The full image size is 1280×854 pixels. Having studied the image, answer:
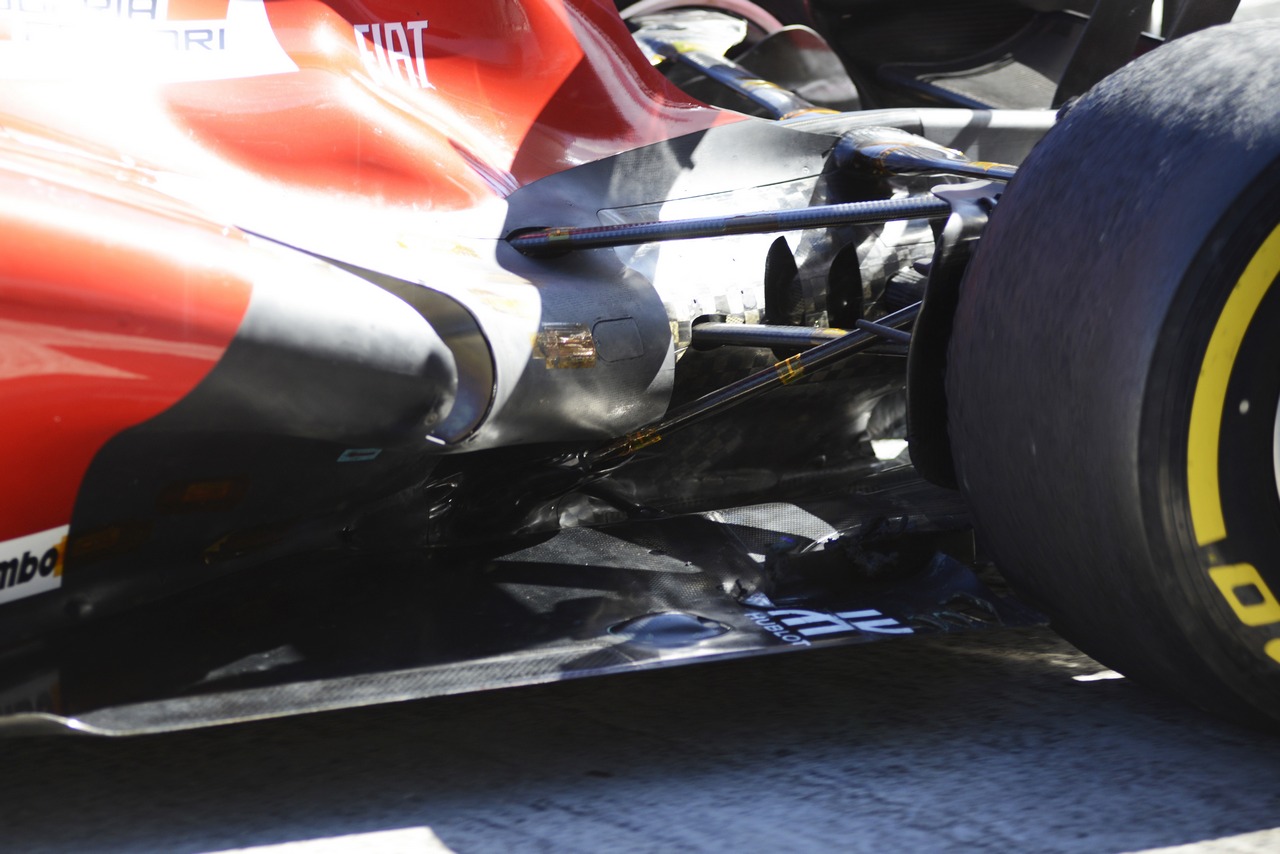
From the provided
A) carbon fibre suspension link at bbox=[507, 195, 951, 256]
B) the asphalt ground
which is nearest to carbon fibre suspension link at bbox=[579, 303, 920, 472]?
carbon fibre suspension link at bbox=[507, 195, 951, 256]

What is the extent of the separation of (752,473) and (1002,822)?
3.21 ft

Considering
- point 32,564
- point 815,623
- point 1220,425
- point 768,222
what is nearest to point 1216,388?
point 1220,425

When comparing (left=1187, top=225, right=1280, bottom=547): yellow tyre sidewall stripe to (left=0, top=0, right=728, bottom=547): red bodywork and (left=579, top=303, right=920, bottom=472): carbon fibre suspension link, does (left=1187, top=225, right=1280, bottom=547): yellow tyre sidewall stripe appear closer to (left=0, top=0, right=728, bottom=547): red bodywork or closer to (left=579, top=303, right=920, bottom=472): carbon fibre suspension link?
(left=579, top=303, right=920, bottom=472): carbon fibre suspension link

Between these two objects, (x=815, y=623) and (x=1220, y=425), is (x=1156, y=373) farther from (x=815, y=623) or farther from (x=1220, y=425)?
(x=815, y=623)

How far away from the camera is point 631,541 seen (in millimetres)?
2045

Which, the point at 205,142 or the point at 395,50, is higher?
the point at 395,50

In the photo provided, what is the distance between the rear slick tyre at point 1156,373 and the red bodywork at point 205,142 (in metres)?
0.84

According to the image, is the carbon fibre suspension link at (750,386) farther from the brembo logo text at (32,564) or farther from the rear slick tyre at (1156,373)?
the brembo logo text at (32,564)

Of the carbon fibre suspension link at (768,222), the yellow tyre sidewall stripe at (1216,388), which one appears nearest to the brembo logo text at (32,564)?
the carbon fibre suspension link at (768,222)

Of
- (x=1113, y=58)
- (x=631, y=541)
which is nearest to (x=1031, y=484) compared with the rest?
(x=631, y=541)

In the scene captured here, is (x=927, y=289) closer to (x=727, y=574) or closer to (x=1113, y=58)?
(x=727, y=574)

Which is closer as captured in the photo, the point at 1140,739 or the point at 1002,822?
the point at 1002,822

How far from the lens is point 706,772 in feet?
5.35

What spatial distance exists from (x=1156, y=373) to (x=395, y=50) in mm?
1243
